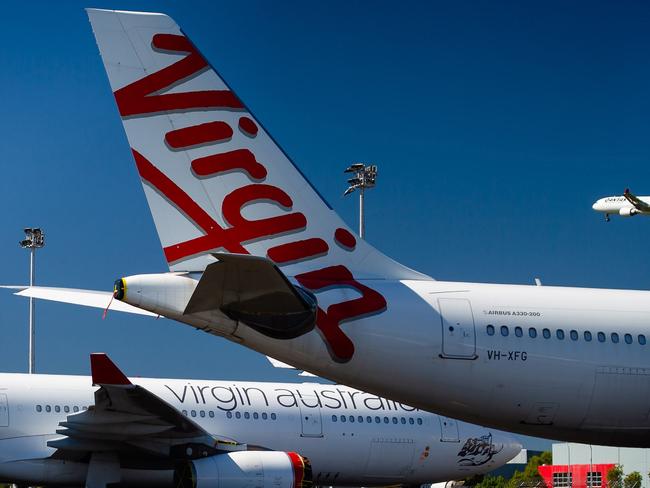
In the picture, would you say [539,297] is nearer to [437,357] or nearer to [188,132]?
[437,357]

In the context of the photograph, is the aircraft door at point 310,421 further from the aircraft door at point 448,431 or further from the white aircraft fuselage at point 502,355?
the white aircraft fuselage at point 502,355

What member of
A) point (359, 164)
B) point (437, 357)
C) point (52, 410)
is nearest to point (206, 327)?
point (437, 357)

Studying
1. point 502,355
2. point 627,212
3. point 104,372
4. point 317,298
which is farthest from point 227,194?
point 627,212

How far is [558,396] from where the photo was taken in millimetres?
11367

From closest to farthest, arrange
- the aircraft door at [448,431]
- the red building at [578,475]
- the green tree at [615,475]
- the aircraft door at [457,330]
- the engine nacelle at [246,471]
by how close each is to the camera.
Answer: the aircraft door at [457,330], the engine nacelle at [246,471], the aircraft door at [448,431], the green tree at [615,475], the red building at [578,475]

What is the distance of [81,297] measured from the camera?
1198 centimetres

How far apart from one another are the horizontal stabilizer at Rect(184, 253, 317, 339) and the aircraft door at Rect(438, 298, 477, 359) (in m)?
1.58

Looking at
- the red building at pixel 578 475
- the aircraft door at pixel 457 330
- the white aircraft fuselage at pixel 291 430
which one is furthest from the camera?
the red building at pixel 578 475

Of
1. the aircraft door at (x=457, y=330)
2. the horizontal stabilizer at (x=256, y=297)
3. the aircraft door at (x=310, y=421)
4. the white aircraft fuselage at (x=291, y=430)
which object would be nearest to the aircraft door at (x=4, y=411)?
A: the white aircraft fuselage at (x=291, y=430)

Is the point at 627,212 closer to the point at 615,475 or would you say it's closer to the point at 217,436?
the point at 615,475

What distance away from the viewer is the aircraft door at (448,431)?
22.5 meters

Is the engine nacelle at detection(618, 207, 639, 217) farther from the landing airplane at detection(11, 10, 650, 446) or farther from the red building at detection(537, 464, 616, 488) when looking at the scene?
the landing airplane at detection(11, 10, 650, 446)

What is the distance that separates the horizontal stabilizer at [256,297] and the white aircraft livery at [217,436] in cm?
802

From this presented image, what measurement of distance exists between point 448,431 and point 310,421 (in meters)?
3.28
